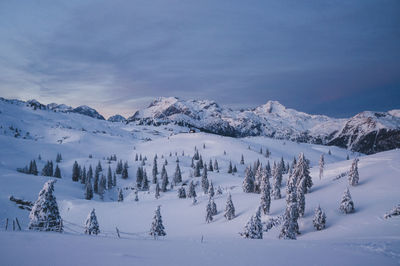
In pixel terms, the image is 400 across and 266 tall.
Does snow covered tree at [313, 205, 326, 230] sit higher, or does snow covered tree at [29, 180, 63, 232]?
snow covered tree at [29, 180, 63, 232]

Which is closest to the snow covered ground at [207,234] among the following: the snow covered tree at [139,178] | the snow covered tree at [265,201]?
the snow covered tree at [265,201]

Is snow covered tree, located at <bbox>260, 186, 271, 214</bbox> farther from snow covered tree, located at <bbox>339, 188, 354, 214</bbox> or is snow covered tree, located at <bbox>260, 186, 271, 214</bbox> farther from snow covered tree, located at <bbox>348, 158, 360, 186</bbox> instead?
snow covered tree, located at <bbox>348, 158, 360, 186</bbox>

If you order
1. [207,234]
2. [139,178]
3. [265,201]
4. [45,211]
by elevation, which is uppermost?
[45,211]

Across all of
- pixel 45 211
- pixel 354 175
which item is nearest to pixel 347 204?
pixel 354 175

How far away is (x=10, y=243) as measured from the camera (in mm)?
13516

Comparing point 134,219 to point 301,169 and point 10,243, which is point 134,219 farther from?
point 10,243

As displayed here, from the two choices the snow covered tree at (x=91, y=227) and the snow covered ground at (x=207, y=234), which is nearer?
the snow covered ground at (x=207, y=234)

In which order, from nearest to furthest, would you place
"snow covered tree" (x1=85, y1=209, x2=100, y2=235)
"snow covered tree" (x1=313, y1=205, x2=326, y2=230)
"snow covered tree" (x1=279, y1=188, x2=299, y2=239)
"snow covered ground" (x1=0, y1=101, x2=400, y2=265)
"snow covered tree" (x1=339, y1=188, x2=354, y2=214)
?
"snow covered ground" (x1=0, y1=101, x2=400, y2=265) → "snow covered tree" (x1=85, y1=209, x2=100, y2=235) → "snow covered tree" (x1=279, y1=188, x2=299, y2=239) → "snow covered tree" (x1=313, y1=205, x2=326, y2=230) → "snow covered tree" (x1=339, y1=188, x2=354, y2=214)

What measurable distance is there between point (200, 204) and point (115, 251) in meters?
73.6

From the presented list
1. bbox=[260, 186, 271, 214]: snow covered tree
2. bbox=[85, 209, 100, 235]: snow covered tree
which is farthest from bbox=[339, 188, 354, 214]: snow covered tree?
bbox=[85, 209, 100, 235]: snow covered tree

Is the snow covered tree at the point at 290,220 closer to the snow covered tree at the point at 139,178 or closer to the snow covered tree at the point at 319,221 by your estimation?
the snow covered tree at the point at 319,221

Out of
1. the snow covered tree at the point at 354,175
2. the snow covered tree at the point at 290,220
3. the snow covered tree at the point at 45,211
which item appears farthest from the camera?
the snow covered tree at the point at 354,175

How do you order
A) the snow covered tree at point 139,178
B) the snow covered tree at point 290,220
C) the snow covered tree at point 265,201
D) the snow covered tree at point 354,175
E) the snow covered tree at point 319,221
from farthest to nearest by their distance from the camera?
the snow covered tree at point 139,178, the snow covered tree at point 354,175, the snow covered tree at point 265,201, the snow covered tree at point 319,221, the snow covered tree at point 290,220

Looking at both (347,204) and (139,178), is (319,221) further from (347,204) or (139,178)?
(139,178)
